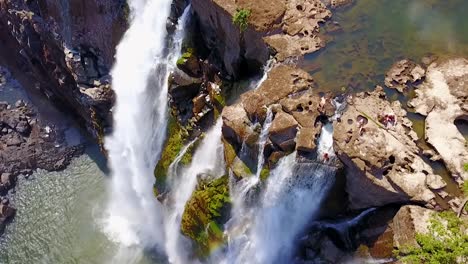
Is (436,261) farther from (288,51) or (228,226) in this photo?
(288,51)

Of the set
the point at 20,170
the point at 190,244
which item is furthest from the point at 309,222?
the point at 20,170

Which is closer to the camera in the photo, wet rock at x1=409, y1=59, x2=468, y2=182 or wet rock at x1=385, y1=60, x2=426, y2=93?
wet rock at x1=409, y1=59, x2=468, y2=182

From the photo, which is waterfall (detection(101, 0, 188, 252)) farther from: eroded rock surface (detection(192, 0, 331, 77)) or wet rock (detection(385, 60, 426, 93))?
wet rock (detection(385, 60, 426, 93))

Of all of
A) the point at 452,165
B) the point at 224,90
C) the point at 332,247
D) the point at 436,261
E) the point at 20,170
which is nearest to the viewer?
the point at 436,261

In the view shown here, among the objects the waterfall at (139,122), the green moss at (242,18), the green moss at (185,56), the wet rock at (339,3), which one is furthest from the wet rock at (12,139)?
the wet rock at (339,3)

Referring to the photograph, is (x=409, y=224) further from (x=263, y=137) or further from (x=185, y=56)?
(x=185, y=56)

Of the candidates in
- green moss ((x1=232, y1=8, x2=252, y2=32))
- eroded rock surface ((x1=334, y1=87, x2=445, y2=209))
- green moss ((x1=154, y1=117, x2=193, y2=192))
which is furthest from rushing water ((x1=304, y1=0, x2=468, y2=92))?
green moss ((x1=154, y1=117, x2=193, y2=192))
